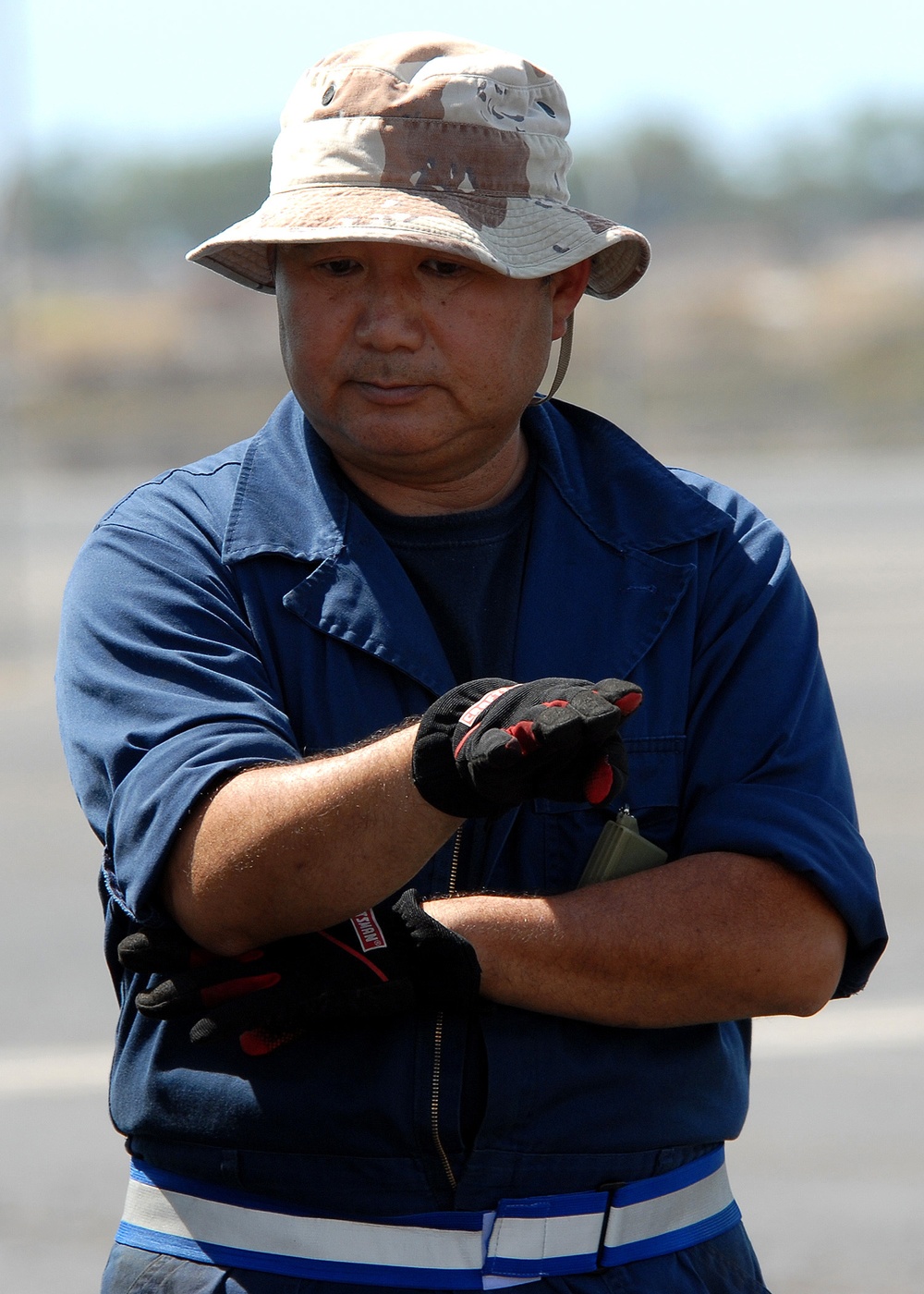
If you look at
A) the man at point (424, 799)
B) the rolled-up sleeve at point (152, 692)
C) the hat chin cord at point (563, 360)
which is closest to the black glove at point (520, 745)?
the man at point (424, 799)

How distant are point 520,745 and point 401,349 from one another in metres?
0.64

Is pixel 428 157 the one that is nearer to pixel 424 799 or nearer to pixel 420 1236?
pixel 424 799

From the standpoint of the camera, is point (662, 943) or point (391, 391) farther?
point (391, 391)

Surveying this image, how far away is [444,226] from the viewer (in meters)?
1.98

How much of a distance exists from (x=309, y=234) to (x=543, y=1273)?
1244 millimetres

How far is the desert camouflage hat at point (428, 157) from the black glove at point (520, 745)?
592mm

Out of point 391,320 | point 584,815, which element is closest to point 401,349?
point 391,320

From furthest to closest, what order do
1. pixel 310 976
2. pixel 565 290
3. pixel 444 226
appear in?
pixel 565 290 → pixel 444 226 → pixel 310 976

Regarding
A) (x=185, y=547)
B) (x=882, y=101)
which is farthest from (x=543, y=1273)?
(x=882, y=101)

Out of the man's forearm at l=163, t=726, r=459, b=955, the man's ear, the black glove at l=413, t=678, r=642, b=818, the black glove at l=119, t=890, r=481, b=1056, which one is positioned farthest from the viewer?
the man's ear

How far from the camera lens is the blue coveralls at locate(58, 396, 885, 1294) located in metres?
1.89

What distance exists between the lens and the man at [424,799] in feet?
6.07

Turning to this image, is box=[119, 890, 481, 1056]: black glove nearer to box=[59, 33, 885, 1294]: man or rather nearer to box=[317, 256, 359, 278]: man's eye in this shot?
box=[59, 33, 885, 1294]: man

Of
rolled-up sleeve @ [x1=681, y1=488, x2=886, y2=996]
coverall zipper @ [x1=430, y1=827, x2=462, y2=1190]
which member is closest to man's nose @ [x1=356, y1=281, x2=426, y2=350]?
rolled-up sleeve @ [x1=681, y1=488, x2=886, y2=996]
